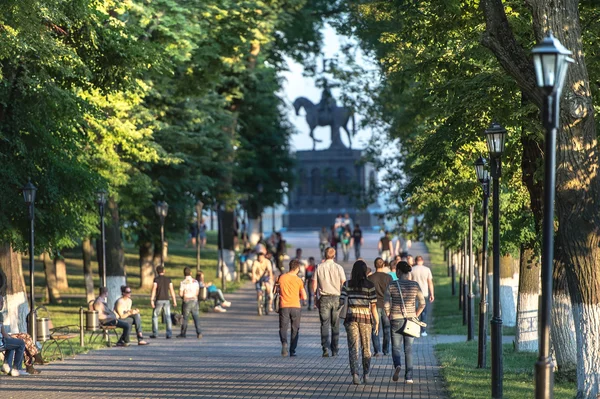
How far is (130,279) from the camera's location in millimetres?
51031

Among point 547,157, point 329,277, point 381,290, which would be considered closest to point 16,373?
point 329,277

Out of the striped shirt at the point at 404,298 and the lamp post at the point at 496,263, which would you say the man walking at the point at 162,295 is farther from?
the lamp post at the point at 496,263

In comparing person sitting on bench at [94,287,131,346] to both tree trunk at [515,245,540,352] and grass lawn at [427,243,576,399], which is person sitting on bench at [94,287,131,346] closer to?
grass lawn at [427,243,576,399]

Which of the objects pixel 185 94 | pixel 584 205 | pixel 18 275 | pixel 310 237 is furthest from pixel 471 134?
pixel 310 237

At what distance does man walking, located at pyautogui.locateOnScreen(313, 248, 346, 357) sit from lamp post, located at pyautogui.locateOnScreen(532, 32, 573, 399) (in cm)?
936

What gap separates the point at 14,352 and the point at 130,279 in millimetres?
31670

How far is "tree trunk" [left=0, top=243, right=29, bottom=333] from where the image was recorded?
26.4 meters

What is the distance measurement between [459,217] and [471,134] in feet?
46.4

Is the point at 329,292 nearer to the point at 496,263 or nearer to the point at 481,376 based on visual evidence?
the point at 481,376

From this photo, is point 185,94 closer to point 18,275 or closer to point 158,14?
point 158,14

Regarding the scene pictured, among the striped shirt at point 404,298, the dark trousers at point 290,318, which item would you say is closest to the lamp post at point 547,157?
the striped shirt at point 404,298

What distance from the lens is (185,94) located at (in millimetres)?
38188

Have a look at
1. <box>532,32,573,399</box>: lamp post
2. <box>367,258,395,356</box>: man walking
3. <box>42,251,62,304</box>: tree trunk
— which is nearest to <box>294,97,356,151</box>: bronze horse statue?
<box>42,251,62,304</box>: tree trunk

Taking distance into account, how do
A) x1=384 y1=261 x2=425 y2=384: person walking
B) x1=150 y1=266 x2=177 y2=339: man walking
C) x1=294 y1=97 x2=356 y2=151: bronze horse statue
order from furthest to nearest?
x1=294 y1=97 x2=356 y2=151: bronze horse statue, x1=150 y1=266 x2=177 y2=339: man walking, x1=384 y1=261 x2=425 y2=384: person walking
